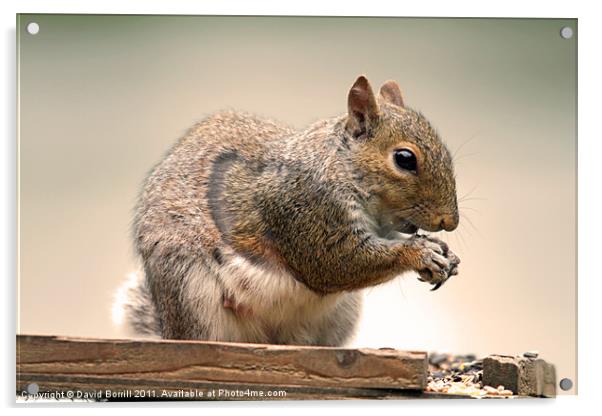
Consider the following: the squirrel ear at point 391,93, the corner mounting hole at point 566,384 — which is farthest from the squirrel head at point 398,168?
the corner mounting hole at point 566,384

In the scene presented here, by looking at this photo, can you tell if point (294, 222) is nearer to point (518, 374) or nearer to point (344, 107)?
point (344, 107)

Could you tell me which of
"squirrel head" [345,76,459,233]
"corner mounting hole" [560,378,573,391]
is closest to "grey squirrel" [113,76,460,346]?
"squirrel head" [345,76,459,233]

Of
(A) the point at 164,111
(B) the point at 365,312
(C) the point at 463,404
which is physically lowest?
(C) the point at 463,404

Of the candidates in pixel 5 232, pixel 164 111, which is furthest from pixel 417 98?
pixel 5 232

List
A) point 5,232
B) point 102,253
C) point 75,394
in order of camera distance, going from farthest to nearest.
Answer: point 102,253 → point 5,232 → point 75,394

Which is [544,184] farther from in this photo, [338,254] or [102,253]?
[102,253]

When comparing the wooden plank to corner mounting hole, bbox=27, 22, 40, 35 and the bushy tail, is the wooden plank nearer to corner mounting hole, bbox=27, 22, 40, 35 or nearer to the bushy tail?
the bushy tail
